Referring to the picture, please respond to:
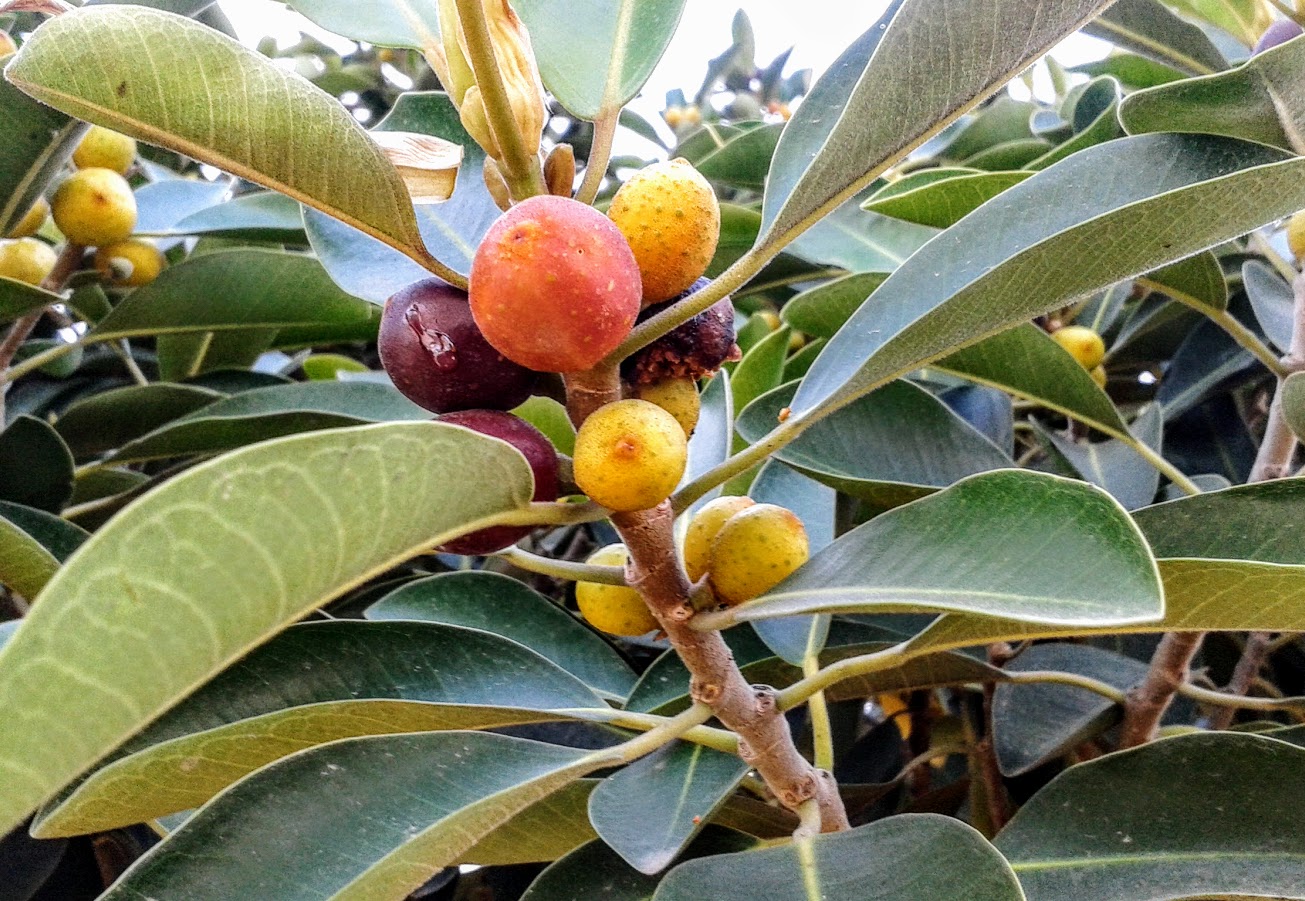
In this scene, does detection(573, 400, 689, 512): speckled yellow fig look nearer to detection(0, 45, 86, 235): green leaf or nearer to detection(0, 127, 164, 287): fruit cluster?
detection(0, 45, 86, 235): green leaf

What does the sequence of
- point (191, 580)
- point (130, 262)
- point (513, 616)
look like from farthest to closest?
point (130, 262)
point (513, 616)
point (191, 580)

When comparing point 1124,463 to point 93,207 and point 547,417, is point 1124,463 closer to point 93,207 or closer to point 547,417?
point 547,417

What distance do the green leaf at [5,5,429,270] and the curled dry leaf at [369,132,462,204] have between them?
0.07 m

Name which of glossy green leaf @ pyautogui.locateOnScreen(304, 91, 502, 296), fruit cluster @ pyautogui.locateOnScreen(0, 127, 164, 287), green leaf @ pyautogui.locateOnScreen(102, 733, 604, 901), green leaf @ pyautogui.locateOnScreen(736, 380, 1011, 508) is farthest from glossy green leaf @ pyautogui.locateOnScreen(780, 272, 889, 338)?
fruit cluster @ pyautogui.locateOnScreen(0, 127, 164, 287)

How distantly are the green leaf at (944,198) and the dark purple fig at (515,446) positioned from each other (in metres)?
0.48

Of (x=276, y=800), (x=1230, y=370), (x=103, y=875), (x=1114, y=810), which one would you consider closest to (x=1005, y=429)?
(x=1230, y=370)

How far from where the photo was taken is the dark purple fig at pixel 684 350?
704mm

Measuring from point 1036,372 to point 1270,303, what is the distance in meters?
0.35

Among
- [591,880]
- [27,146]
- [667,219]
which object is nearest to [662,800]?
[591,880]

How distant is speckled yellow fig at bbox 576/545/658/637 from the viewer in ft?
2.72

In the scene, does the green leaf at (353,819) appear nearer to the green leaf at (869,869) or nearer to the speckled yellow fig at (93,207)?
the green leaf at (869,869)

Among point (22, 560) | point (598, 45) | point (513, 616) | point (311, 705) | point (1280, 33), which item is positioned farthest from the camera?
point (1280, 33)

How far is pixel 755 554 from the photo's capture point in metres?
0.77

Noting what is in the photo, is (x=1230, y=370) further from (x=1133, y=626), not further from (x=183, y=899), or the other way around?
(x=183, y=899)
